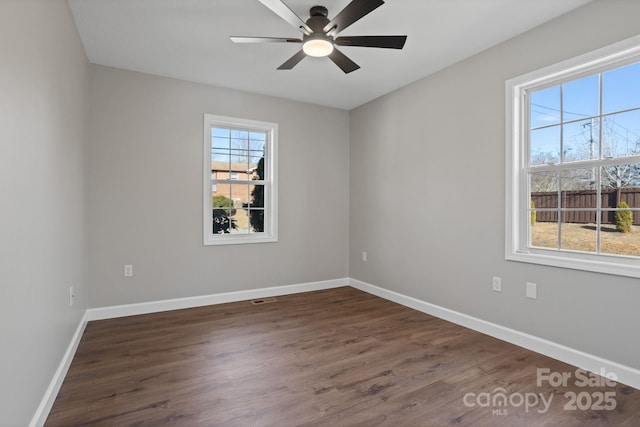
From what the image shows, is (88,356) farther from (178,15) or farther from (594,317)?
(594,317)

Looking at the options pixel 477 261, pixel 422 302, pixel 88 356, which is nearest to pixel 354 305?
pixel 422 302

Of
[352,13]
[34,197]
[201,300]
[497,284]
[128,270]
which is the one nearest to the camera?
[34,197]

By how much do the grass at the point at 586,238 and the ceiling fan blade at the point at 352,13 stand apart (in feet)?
7.22

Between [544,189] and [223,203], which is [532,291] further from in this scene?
[223,203]

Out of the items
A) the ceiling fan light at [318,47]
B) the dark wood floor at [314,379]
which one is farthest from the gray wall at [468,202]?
the ceiling fan light at [318,47]

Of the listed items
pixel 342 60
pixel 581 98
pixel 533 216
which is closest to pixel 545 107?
pixel 581 98

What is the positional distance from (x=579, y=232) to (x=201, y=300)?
12.3 ft

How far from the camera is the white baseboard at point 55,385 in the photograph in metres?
1.70

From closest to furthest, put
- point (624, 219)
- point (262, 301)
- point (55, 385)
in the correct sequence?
point (55, 385), point (624, 219), point (262, 301)

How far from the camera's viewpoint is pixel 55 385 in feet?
6.64

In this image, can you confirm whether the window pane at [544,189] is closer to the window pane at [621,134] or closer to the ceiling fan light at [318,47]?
the window pane at [621,134]

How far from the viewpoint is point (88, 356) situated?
2.58 m

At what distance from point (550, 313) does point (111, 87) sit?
15.0 ft

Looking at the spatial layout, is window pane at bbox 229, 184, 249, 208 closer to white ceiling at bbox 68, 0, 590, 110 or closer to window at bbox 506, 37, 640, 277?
white ceiling at bbox 68, 0, 590, 110
